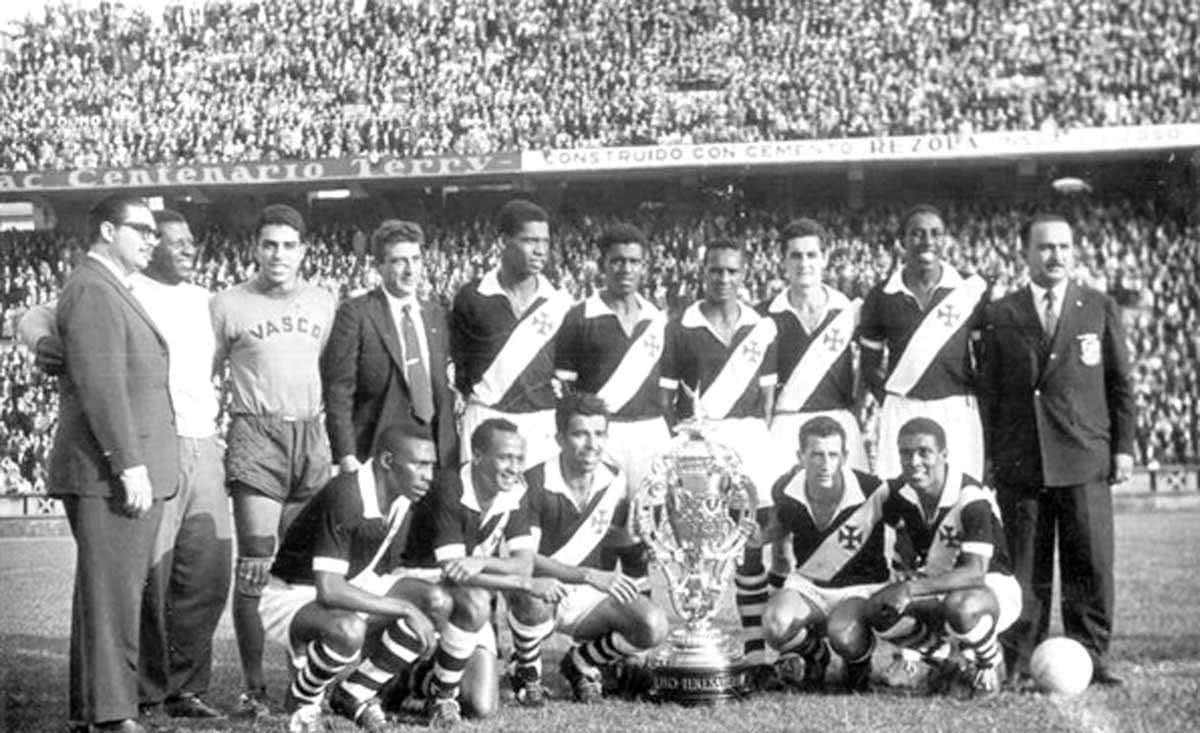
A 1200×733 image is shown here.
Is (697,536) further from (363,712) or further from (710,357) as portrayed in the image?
(363,712)

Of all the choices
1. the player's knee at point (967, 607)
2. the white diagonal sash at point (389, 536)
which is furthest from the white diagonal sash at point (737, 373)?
the white diagonal sash at point (389, 536)

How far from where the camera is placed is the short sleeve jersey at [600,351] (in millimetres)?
6723

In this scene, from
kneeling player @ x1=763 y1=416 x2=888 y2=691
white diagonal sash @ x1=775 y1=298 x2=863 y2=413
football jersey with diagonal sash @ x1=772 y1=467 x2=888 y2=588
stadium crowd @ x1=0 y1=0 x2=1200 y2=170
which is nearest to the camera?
kneeling player @ x1=763 y1=416 x2=888 y2=691

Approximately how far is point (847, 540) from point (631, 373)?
129 cm

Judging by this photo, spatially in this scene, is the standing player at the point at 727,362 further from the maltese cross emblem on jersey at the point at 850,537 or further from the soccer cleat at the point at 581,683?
the soccer cleat at the point at 581,683

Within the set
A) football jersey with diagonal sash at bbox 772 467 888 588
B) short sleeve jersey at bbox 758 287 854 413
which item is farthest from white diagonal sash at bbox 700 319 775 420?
football jersey with diagonal sash at bbox 772 467 888 588

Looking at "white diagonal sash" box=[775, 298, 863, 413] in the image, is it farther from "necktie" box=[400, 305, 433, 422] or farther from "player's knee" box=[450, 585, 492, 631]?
"player's knee" box=[450, 585, 492, 631]

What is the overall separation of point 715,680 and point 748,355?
1.69 metres

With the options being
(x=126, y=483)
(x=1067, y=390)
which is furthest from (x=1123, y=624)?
(x=126, y=483)

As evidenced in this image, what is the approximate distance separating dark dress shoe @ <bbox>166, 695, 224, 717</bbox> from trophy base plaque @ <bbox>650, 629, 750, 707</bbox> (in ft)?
6.00

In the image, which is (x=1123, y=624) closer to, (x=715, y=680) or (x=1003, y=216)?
(x=715, y=680)

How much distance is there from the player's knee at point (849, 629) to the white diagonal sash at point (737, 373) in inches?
49.1

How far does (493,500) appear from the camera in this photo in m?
5.93

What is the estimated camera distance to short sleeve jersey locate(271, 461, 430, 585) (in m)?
5.38
